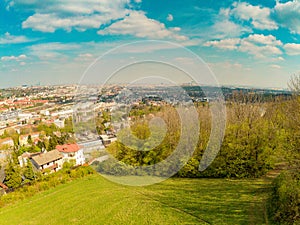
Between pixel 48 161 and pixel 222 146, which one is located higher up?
pixel 222 146

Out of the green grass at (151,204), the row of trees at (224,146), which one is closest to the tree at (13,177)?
the green grass at (151,204)

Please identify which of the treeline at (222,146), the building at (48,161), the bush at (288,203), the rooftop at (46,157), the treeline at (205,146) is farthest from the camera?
the rooftop at (46,157)

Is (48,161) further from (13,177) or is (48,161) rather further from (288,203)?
(288,203)

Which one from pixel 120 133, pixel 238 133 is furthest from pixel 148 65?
pixel 238 133

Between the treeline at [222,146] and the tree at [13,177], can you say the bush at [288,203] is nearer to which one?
the treeline at [222,146]

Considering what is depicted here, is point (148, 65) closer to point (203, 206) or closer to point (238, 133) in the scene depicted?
point (203, 206)

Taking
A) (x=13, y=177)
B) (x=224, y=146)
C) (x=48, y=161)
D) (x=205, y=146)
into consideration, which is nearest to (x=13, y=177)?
(x=13, y=177)
